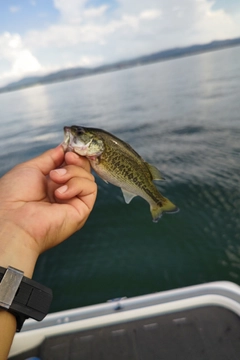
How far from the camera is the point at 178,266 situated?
6.11 m

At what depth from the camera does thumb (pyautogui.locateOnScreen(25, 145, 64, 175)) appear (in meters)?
3.41

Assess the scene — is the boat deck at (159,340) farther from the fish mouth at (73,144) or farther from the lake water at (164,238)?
the lake water at (164,238)

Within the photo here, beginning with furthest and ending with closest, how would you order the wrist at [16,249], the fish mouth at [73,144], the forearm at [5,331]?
the fish mouth at [73,144], the wrist at [16,249], the forearm at [5,331]

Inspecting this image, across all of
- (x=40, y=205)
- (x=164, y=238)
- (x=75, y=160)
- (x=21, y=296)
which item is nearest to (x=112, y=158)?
(x=75, y=160)

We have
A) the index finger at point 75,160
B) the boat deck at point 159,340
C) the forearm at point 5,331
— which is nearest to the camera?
the forearm at point 5,331

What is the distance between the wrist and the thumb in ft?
3.04

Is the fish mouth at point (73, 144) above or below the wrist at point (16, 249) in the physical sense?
above

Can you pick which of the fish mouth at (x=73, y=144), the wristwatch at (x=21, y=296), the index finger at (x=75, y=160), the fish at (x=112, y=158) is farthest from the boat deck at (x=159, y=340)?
the fish mouth at (x=73, y=144)

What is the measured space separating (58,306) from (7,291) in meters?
3.82

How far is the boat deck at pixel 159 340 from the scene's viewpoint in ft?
9.41

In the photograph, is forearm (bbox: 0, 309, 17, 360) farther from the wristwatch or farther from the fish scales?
the fish scales

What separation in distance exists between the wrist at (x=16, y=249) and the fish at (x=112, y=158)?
117 cm

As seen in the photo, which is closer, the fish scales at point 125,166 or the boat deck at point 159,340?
the boat deck at point 159,340

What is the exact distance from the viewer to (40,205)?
9.67 ft
